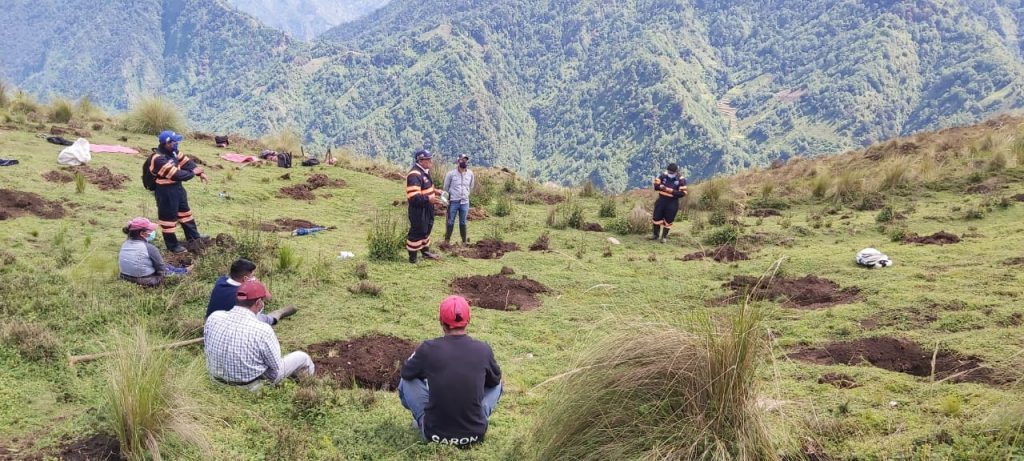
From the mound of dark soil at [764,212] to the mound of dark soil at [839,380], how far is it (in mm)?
11385

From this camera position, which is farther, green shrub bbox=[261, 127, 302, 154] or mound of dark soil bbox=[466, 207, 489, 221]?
green shrub bbox=[261, 127, 302, 154]

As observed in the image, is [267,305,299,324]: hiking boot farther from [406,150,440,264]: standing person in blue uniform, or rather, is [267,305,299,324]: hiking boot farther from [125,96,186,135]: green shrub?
[125,96,186,135]: green shrub

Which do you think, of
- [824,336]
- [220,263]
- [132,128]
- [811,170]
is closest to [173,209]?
[220,263]

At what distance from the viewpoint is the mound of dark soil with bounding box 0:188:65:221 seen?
33.1 feet

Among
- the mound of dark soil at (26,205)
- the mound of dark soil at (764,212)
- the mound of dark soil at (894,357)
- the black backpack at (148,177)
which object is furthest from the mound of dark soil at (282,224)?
the mound of dark soil at (764,212)

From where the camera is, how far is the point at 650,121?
184 metres

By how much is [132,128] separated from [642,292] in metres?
18.5

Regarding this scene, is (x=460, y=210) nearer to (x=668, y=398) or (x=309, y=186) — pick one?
(x=309, y=186)

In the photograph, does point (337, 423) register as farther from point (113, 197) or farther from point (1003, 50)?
point (1003, 50)

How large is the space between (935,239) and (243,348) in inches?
462

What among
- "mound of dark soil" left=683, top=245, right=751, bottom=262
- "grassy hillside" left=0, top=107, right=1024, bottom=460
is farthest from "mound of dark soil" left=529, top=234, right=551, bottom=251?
"mound of dark soil" left=683, top=245, right=751, bottom=262

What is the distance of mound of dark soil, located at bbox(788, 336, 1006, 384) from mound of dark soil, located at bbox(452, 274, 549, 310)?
3.95 m

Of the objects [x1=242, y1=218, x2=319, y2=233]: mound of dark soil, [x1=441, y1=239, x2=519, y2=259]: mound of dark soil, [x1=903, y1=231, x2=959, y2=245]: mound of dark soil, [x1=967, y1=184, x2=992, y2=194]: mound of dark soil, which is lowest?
[x1=242, y1=218, x2=319, y2=233]: mound of dark soil

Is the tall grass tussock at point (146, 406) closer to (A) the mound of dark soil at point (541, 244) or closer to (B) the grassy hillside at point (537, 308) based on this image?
(B) the grassy hillside at point (537, 308)
